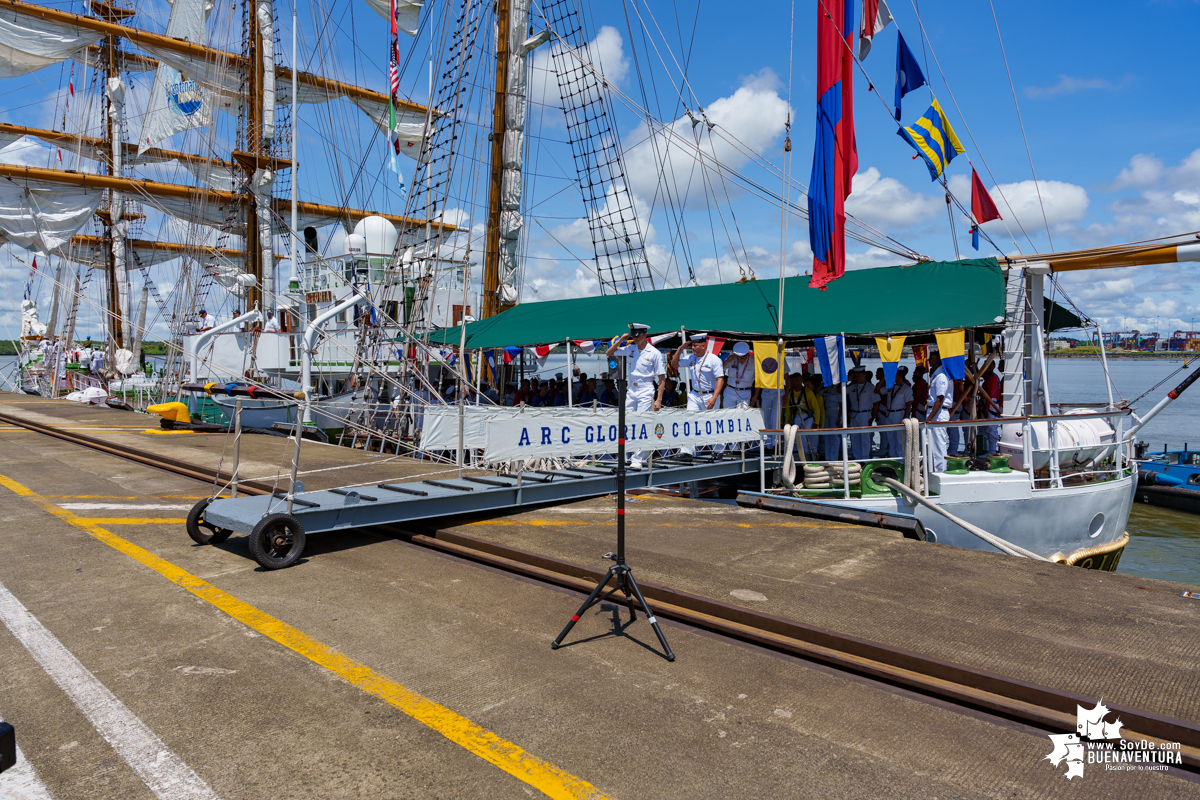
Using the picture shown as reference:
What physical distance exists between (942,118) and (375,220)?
23906 mm

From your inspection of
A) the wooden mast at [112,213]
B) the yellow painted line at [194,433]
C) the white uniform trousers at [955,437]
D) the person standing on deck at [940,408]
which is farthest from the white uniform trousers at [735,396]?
the wooden mast at [112,213]

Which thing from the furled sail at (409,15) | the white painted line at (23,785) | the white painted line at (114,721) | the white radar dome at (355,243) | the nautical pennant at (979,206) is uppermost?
the furled sail at (409,15)

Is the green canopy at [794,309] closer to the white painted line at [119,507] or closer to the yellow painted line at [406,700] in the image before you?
the white painted line at [119,507]

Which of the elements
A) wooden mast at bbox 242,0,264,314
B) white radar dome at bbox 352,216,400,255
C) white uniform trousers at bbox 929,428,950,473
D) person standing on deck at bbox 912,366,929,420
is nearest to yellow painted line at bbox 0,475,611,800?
white uniform trousers at bbox 929,428,950,473

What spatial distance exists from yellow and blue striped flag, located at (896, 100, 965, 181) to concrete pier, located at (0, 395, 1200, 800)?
731 cm

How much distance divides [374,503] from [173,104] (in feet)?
134

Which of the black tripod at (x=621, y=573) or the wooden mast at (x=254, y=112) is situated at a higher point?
the wooden mast at (x=254, y=112)

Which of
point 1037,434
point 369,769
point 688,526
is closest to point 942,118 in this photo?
point 1037,434

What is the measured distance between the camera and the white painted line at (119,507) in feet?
27.9

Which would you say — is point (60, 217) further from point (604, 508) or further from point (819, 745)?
point (819, 745)

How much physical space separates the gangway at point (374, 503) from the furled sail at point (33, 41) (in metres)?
35.1

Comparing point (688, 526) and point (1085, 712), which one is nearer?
point (1085, 712)

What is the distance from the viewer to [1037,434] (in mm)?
9062

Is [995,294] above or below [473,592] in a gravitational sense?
above
